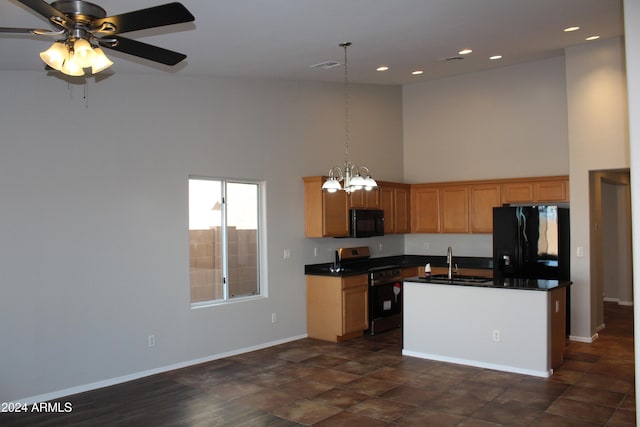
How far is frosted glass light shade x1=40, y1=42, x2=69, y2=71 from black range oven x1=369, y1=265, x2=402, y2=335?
5.17m

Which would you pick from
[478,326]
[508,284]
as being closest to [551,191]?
[508,284]

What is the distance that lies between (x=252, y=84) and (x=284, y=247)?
6.90 ft

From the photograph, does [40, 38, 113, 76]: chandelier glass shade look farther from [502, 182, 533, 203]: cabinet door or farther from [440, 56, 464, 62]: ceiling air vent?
[502, 182, 533, 203]: cabinet door

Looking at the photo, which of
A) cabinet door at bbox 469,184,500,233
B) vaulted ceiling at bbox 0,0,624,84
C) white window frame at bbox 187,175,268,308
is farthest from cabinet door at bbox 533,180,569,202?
white window frame at bbox 187,175,268,308

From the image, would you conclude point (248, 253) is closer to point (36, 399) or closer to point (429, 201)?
point (36, 399)

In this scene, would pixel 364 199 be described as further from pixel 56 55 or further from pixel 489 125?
pixel 56 55

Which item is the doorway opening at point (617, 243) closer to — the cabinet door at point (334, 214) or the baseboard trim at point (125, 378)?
the cabinet door at point (334, 214)

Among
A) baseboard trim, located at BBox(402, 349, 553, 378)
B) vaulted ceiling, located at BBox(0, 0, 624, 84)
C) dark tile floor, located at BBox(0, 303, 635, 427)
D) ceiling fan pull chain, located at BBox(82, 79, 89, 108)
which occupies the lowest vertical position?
dark tile floor, located at BBox(0, 303, 635, 427)

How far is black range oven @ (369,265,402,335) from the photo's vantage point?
7125 mm

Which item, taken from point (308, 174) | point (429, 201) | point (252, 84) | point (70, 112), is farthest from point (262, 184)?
point (429, 201)

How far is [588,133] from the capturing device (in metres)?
6.57

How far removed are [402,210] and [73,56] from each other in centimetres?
636

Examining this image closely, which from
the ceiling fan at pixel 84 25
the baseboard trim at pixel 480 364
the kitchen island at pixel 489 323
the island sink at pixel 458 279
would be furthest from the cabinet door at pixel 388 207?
the ceiling fan at pixel 84 25

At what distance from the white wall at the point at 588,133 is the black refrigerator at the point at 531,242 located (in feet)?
0.50
